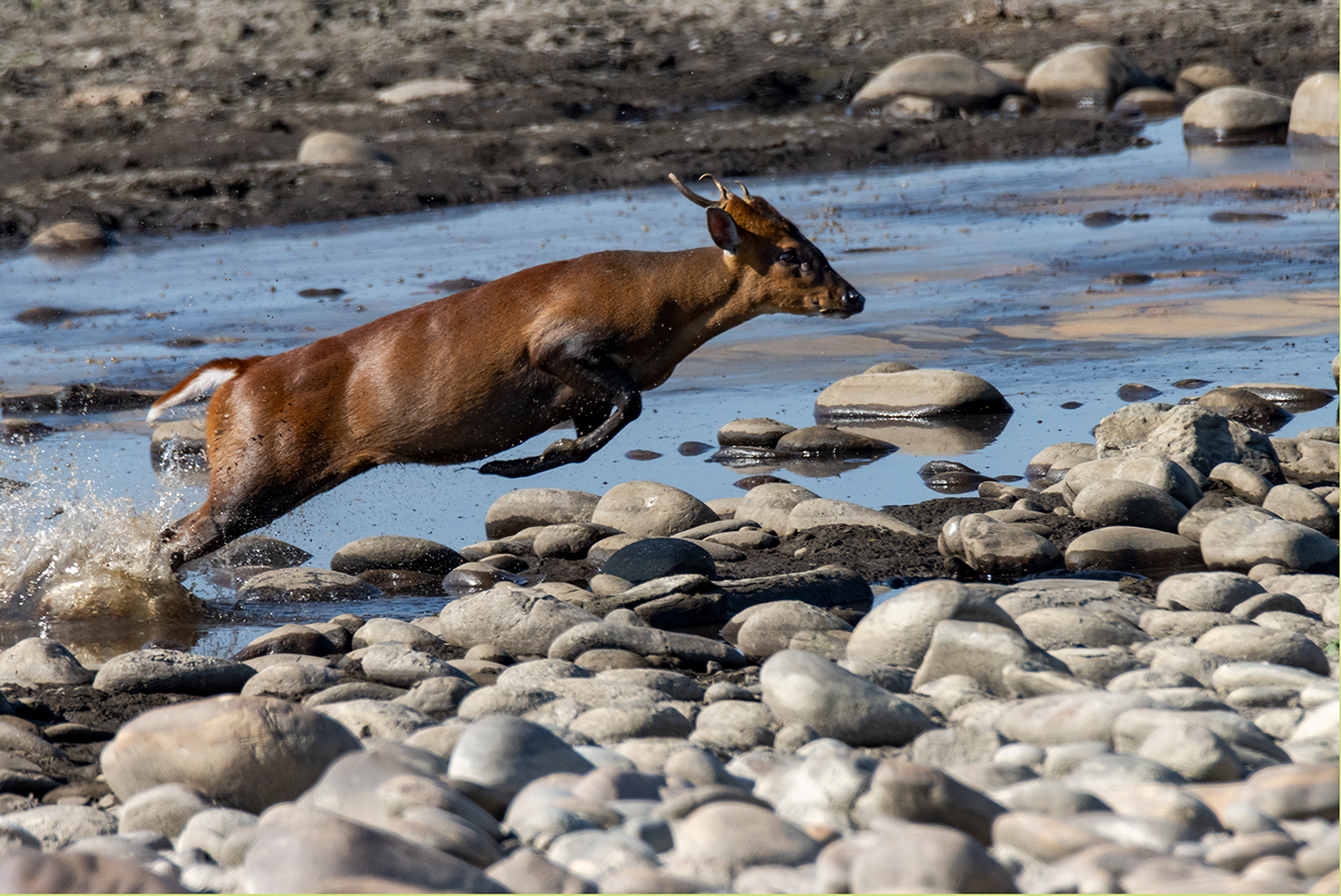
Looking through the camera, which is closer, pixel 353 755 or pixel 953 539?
pixel 353 755

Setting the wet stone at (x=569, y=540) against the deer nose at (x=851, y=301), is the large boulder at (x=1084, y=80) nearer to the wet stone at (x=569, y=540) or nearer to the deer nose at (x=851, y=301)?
the deer nose at (x=851, y=301)

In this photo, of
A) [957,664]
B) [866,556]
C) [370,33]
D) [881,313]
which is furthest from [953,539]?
[370,33]

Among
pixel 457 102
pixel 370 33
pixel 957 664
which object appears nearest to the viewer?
pixel 957 664

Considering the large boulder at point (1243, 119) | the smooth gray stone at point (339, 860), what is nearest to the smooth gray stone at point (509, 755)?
the smooth gray stone at point (339, 860)

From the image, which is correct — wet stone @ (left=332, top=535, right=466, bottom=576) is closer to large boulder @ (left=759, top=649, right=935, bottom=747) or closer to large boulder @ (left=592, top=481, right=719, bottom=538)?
large boulder @ (left=592, top=481, right=719, bottom=538)

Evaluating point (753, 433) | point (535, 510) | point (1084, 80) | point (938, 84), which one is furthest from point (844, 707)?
point (1084, 80)

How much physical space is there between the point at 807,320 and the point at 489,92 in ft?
46.8

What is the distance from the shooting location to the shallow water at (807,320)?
34.5ft

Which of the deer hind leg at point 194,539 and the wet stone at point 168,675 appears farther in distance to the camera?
the deer hind leg at point 194,539

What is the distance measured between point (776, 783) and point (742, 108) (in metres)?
25.3

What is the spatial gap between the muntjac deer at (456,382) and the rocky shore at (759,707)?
2.05ft

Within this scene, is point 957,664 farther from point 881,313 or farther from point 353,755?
point 881,313

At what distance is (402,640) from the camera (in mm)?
7082

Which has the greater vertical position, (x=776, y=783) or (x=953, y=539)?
(x=776, y=783)
